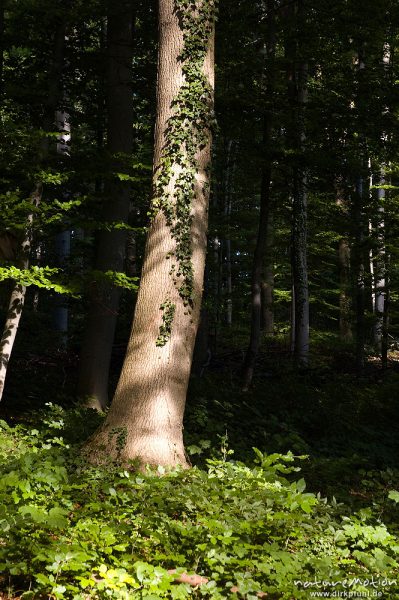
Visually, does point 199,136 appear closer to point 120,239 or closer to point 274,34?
point 120,239

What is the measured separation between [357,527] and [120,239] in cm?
634

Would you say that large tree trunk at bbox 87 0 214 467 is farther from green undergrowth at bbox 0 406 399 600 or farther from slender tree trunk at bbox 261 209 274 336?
slender tree trunk at bbox 261 209 274 336

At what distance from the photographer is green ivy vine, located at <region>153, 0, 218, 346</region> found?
17.8ft

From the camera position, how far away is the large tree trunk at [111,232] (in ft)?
29.0

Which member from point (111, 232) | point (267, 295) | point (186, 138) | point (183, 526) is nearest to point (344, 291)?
point (267, 295)

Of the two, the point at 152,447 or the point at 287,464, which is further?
the point at 287,464

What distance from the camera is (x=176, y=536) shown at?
3.86 metres

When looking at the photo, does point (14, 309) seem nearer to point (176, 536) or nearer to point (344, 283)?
point (176, 536)

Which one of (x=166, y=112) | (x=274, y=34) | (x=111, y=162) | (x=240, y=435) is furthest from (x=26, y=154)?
(x=274, y=34)

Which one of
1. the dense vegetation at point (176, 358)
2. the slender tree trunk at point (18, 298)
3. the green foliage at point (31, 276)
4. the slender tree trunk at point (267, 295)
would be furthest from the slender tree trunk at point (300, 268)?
the green foliage at point (31, 276)

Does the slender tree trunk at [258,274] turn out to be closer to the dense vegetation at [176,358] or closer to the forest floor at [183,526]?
the dense vegetation at [176,358]

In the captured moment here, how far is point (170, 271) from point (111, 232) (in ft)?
12.8

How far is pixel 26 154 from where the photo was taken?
6.98 m

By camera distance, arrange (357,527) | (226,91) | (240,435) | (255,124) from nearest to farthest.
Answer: (357,527) → (240,435) → (226,91) → (255,124)
